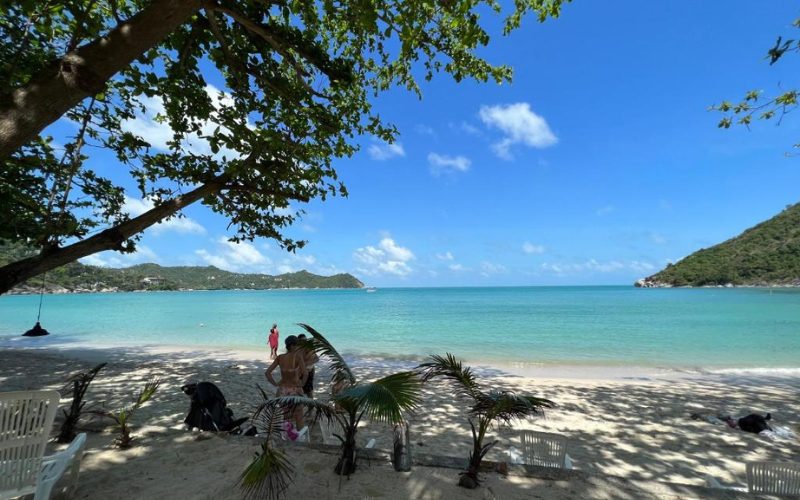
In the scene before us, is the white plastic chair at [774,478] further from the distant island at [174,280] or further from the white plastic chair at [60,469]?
the distant island at [174,280]

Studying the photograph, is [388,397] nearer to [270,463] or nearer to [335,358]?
[335,358]

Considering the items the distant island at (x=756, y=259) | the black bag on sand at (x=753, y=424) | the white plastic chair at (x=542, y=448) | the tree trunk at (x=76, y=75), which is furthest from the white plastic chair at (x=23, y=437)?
the distant island at (x=756, y=259)

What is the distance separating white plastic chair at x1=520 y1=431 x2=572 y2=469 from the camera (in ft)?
12.8

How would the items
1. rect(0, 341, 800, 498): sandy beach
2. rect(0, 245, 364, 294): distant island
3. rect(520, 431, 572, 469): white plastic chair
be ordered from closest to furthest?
1. rect(0, 341, 800, 498): sandy beach
2. rect(520, 431, 572, 469): white plastic chair
3. rect(0, 245, 364, 294): distant island

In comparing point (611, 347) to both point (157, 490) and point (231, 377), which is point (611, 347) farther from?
point (157, 490)

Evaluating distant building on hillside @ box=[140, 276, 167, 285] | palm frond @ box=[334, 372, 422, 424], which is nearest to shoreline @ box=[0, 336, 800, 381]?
palm frond @ box=[334, 372, 422, 424]

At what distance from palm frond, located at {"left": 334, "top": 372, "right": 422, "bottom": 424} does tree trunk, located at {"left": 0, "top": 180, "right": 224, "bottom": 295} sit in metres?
5.04

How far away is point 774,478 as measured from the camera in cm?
308

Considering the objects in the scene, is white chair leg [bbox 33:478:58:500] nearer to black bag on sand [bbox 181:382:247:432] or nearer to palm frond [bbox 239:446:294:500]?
palm frond [bbox 239:446:294:500]

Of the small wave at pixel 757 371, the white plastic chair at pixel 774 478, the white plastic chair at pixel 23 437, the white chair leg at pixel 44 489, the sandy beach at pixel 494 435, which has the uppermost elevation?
the white plastic chair at pixel 23 437

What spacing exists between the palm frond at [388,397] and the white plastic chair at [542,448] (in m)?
1.89

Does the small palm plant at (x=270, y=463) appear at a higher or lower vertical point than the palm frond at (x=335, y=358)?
lower

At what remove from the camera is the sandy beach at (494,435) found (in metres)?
3.20

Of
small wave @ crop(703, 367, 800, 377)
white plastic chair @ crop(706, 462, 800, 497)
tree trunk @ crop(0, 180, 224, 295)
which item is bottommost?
small wave @ crop(703, 367, 800, 377)
